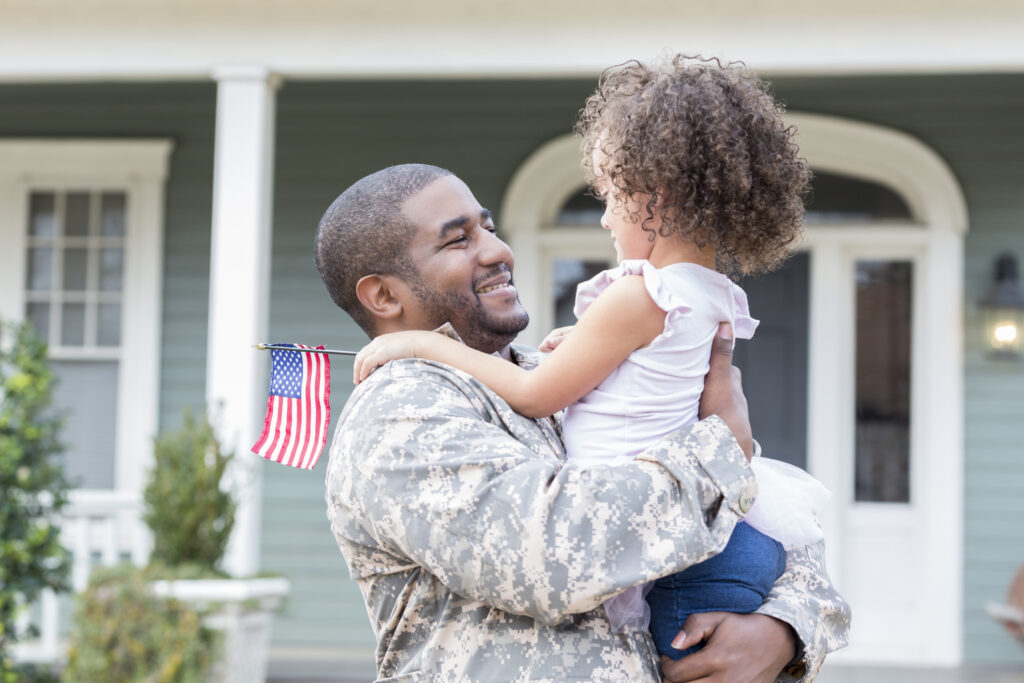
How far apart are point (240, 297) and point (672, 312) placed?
4221mm

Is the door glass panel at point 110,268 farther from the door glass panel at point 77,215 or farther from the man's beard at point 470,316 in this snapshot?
the man's beard at point 470,316

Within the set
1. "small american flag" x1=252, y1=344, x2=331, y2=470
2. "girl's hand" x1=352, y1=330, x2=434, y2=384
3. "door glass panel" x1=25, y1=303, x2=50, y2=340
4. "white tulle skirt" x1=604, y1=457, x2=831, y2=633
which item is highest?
"door glass panel" x1=25, y1=303, x2=50, y2=340

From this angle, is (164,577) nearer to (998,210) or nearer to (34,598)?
(34,598)

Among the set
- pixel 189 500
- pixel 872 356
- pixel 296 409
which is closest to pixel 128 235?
pixel 189 500

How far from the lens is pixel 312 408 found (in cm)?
206

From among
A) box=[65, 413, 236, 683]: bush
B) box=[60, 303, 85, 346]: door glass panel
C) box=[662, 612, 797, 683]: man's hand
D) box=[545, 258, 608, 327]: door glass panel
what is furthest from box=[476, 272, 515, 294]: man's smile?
box=[60, 303, 85, 346]: door glass panel

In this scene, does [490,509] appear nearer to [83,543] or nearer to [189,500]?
[189,500]

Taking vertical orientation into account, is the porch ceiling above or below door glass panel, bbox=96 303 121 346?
above

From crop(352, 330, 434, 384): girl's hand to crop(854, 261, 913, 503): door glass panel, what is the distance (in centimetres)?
542

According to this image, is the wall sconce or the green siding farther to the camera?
the green siding

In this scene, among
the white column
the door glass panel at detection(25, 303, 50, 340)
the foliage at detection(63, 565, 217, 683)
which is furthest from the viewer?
the door glass panel at detection(25, 303, 50, 340)

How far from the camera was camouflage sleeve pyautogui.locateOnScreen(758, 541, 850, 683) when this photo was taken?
166 cm

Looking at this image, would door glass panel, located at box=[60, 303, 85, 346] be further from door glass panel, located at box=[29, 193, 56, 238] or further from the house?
door glass panel, located at box=[29, 193, 56, 238]

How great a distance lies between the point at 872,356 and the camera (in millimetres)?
6816
